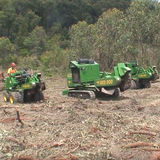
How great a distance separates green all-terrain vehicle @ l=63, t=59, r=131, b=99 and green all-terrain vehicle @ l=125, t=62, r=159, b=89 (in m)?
3.14

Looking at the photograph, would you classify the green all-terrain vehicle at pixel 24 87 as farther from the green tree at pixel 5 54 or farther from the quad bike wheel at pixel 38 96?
the green tree at pixel 5 54

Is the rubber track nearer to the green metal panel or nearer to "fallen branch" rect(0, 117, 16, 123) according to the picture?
the green metal panel

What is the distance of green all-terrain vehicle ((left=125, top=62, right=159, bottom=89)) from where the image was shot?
16962 mm

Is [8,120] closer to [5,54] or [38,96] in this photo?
[38,96]

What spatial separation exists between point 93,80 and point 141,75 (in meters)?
3.66

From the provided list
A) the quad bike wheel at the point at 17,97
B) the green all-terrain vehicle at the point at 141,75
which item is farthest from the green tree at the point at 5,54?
the quad bike wheel at the point at 17,97

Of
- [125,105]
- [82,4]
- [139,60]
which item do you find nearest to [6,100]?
[125,105]

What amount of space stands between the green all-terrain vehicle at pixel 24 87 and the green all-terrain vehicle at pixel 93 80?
1364 mm

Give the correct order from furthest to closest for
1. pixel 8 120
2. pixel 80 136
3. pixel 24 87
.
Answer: pixel 24 87 → pixel 8 120 → pixel 80 136

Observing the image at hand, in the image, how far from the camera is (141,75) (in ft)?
55.8

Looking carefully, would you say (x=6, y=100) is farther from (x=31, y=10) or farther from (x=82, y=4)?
(x=82, y=4)

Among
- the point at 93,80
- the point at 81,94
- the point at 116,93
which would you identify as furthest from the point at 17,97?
the point at 116,93

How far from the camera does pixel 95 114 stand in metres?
9.56

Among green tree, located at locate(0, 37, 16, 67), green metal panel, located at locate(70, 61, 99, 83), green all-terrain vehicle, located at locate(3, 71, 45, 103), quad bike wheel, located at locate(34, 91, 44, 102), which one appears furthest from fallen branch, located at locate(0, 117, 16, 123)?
green tree, located at locate(0, 37, 16, 67)
